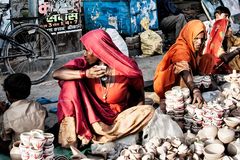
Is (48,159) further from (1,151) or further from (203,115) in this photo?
(203,115)

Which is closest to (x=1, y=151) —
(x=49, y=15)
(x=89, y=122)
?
(x=89, y=122)

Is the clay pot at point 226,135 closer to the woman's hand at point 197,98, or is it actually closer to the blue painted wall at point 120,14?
the woman's hand at point 197,98

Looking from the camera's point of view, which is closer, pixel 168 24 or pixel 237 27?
pixel 168 24

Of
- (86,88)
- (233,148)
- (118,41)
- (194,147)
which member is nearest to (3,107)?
(86,88)

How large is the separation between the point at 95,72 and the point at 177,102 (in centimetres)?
87

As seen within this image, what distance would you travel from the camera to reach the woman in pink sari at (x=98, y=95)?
192 inches

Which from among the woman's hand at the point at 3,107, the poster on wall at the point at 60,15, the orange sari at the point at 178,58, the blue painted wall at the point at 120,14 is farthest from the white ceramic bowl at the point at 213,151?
the blue painted wall at the point at 120,14

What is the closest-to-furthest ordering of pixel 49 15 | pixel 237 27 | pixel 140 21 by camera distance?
pixel 49 15 → pixel 140 21 → pixel 237 27

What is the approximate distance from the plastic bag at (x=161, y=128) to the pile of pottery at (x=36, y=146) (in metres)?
1.12

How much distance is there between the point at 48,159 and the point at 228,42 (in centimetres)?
375

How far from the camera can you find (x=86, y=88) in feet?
16.5

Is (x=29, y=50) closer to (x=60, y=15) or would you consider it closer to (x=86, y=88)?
(x=60, y=15)

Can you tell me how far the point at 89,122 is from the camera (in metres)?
5.00

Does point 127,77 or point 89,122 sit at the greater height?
point 127,77
